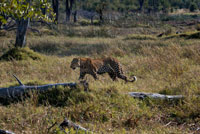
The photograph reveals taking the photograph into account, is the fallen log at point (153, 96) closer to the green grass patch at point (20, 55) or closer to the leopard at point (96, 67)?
the leopard at point (96, 67)

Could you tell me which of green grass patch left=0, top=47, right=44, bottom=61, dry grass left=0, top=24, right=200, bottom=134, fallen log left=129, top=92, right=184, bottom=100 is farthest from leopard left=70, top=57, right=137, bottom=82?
green grass patch left=0, top=47, right=44, bottom=61

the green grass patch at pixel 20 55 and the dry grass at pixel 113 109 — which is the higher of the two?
the dry grass at pixel 113 109

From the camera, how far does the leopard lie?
718cm

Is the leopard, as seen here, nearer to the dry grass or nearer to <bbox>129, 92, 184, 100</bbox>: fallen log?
the dry grass

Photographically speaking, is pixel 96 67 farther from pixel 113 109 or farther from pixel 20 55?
pixel 20 55

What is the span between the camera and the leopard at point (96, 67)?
7.18 m

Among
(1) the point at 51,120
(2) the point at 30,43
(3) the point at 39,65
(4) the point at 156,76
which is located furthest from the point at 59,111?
(2) the point at 30,43

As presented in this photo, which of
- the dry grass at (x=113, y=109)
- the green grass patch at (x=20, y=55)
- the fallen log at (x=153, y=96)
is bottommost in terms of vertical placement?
the green grass patch at (x=20, y=55)

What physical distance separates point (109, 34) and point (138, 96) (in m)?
14.7

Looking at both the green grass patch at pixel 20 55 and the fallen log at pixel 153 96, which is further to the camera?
the green grass patch at pixel 20 55

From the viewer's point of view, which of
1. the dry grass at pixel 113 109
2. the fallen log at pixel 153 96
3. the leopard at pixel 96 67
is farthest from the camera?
the leopard at pixel 96 67

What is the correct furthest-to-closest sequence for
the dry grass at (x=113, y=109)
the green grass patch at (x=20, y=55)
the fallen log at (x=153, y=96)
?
the green grass patch at (x=20, y=55) < the fallen log at (x=153, y=96) < the dry grass at (x=113, y=109)

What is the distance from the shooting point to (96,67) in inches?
287

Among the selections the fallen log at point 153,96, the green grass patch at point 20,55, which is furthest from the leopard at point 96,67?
the green grass patch at point 20,55
